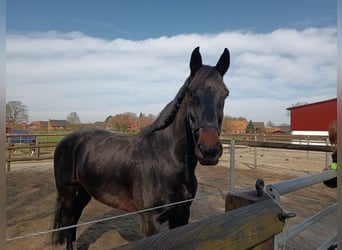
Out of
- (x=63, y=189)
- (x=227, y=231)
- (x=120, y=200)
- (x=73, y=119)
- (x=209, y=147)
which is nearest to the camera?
(x=227, y=231)

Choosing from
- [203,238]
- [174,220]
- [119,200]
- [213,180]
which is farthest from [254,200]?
[213,180]

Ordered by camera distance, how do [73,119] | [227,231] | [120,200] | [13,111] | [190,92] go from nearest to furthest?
[227,231] → [13,111] → [190,92] → [120,200] → [73,119]

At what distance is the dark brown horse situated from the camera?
1408mm

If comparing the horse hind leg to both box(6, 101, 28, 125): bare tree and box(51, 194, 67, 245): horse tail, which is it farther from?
box(6, 101, 28, 125): bare tree

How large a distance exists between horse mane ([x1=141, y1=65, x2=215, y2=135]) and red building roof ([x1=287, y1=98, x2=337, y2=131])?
22380 millimetres

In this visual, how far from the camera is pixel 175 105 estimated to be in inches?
65.0

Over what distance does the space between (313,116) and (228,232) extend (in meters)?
24.9

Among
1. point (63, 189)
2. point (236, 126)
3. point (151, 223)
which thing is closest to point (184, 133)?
point (151, 223)

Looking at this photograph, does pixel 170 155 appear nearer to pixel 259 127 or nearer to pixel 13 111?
pixel 13 111

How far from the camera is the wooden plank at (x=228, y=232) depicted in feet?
1.97

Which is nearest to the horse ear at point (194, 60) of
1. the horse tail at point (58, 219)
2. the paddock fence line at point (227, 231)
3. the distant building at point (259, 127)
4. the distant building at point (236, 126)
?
the paddock fence line at point (227, 231)

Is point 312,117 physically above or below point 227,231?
above

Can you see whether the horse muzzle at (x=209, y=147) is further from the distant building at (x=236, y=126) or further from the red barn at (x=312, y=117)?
the red barn at (x=312, y=117)

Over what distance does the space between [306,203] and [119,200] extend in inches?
145
